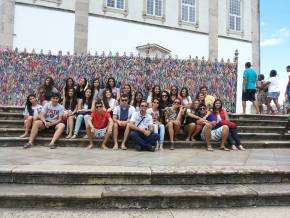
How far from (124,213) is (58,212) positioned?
83 cm

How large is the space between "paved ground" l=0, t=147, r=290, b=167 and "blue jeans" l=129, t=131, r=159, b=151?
296 millimetres

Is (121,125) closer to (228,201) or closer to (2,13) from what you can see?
(228,201)

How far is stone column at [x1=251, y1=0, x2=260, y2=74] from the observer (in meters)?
24.4

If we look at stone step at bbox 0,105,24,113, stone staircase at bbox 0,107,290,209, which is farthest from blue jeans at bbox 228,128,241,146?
stone step at bbox 0,105,24,113

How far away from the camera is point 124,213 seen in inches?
174

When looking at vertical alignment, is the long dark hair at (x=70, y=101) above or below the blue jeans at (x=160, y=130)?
above

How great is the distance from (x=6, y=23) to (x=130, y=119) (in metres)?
12.1

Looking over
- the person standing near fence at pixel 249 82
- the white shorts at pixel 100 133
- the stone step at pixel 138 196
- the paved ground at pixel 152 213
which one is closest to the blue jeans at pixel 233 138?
the white shorts at pixel 100 133

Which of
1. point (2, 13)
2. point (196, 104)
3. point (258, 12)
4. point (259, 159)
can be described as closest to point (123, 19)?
point (2, 13)

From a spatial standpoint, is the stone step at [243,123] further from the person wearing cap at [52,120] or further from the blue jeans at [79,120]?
the blue jeans at [79,120]

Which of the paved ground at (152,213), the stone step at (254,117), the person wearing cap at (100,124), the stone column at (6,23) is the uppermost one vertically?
the stone column at (6,23)

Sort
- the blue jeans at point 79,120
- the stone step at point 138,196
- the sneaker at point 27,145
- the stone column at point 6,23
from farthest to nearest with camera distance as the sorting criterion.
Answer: the stone column at point 6,23
the blue jeans at point 79,120
the sneaker at point 27,145
the stone step at point 138,196

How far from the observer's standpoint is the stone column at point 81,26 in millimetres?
18672

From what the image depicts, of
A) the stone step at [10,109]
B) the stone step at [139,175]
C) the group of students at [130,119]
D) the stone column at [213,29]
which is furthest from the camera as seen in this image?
the stone column at [213,29]
